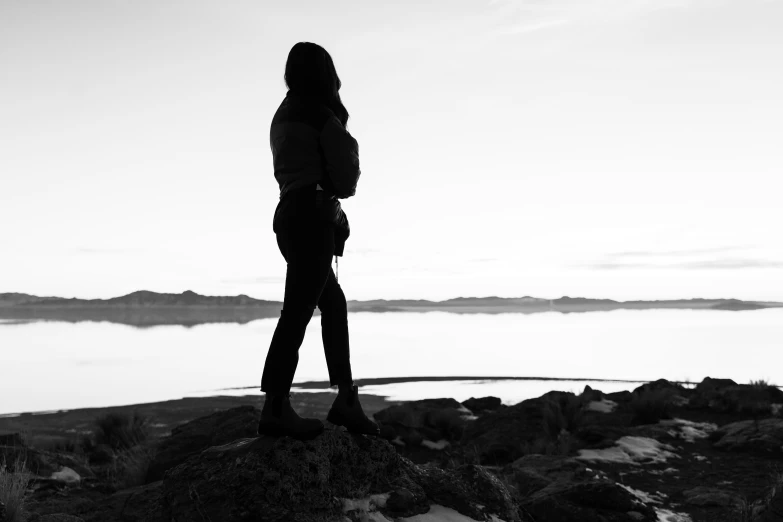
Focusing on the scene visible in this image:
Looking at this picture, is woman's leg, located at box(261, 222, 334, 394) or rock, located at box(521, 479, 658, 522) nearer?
woman's leg, located at box(261, 222, 334, 394)

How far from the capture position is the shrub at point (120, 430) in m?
12.1

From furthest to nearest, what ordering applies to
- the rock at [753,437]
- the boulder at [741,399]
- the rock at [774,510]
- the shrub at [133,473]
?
the boulder at [741,399]
the rock at [753,437]
the shrub at [133,473]
the rock at [774,510]

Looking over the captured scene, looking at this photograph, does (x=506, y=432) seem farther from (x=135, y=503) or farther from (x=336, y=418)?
(x=336, y=418)

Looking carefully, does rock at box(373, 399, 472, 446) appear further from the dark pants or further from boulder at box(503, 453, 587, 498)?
the dark pants

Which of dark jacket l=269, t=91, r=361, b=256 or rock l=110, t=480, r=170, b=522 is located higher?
dark jacket l=269, t=91, r=361, b=256

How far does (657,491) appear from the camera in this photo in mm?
7812

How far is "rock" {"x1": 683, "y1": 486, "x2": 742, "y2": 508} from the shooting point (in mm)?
7020

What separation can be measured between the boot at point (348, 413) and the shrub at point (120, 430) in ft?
30.9

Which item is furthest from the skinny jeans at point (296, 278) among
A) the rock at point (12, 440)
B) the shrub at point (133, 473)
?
the rock at point (12, 440)

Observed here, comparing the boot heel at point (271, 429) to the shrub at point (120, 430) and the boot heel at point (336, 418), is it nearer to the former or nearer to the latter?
the boot heel at point (336, 418)

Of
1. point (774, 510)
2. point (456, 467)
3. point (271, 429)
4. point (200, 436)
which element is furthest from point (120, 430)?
point (774, 510)

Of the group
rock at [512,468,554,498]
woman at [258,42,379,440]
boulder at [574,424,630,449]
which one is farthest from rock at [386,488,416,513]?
boulder at [574,424,630,449]

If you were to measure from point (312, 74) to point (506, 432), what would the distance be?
947 centimetres

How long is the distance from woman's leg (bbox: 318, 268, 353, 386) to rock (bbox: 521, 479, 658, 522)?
319 cm
